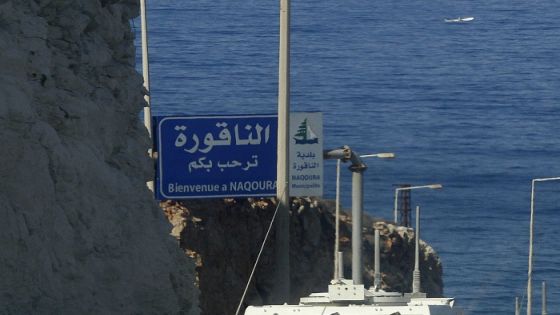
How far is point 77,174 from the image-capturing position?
9445mm

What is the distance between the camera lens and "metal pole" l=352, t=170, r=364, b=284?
66.3ft

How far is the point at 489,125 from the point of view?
3159 inches

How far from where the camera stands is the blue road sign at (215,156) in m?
21.8

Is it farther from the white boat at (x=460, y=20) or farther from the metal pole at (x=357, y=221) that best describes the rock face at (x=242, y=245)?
the white boat at (x=460, y=20)

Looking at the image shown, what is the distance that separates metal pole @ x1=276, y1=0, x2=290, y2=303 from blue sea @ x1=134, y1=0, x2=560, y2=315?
2533 centimetres

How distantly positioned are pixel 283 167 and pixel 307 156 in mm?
3174

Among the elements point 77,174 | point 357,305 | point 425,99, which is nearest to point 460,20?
point 425,99

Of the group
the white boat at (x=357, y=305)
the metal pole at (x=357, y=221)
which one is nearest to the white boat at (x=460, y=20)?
the metal pole at (x=357, y=221)

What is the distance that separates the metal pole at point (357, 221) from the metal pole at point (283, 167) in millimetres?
920

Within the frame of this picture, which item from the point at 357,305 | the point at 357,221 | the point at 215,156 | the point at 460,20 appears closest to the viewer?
the point at 357,305

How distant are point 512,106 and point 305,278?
6090cm

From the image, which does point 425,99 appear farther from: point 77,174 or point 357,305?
point 77,174

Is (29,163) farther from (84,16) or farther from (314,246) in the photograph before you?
(314,246)

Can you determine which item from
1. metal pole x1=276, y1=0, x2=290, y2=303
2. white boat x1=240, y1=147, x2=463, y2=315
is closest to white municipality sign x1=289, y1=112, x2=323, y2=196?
metal pole x1=276, y1=0, x2=290, y2=303
